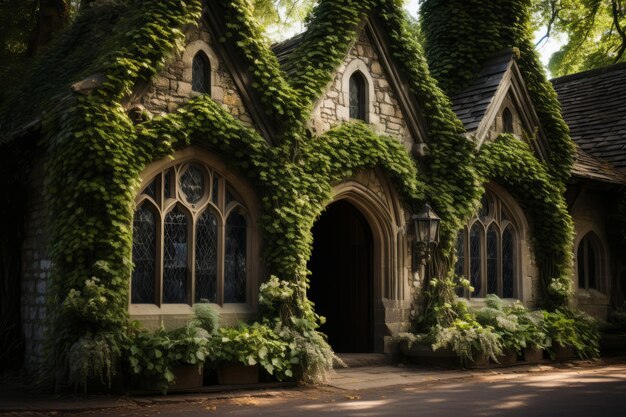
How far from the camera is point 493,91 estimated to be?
15805mm

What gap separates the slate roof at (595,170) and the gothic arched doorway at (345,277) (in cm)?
588

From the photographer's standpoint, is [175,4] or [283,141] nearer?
[175,4]

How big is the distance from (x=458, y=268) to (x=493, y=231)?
1386 mm

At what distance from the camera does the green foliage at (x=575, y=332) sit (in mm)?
14070

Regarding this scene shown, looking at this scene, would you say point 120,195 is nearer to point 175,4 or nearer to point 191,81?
point 191,81

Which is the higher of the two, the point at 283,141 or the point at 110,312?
the point at 283,141

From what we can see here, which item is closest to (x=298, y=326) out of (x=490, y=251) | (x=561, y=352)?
(x=561, y=352)

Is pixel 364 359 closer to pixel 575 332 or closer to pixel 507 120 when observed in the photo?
pixel 575 332

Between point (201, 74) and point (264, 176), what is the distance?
1.85 meters

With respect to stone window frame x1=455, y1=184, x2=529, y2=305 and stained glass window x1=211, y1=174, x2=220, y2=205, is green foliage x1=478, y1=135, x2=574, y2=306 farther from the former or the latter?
stained glass window x1=211, y1=174, x2=220, y2=205

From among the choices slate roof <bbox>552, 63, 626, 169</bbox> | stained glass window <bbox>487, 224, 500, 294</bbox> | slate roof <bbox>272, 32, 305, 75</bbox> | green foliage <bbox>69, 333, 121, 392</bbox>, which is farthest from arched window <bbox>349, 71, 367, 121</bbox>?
slate roof <bbox>552, 63, 626, 169</bbox>

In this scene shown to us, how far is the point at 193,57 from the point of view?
1138cm

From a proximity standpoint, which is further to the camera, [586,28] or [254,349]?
[586,28]

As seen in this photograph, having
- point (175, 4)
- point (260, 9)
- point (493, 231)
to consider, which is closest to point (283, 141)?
point (175, 4)
